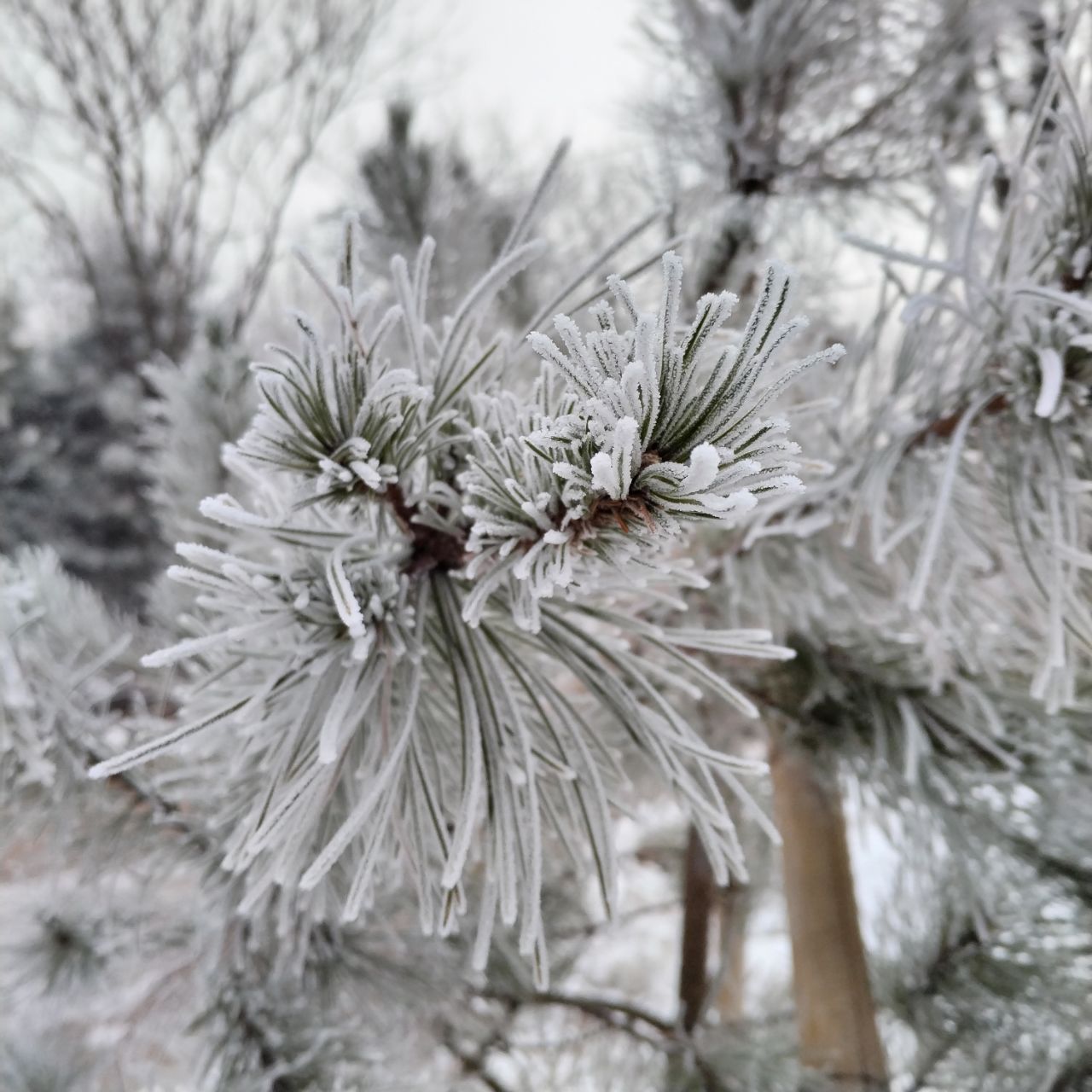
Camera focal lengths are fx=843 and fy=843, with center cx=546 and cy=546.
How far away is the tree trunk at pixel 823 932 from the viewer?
13.4 inches

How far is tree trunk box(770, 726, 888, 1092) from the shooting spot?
339 millimetres

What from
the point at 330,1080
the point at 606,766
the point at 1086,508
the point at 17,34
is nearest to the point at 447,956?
the point at 330,1080

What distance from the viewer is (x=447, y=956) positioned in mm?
389

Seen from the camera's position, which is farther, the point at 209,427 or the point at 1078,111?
the point at 209,427

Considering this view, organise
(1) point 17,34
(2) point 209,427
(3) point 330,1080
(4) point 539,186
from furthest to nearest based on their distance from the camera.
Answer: (1) point 17,34 → (2) point 209,427 → (3) point 330,1080 → (4) point 539,186

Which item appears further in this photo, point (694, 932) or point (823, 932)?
point (694, 932)

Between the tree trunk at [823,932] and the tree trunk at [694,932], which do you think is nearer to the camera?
the tree trunk at [823,932]

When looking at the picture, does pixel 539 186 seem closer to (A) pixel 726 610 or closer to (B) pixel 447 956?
(A) pixel 726 610

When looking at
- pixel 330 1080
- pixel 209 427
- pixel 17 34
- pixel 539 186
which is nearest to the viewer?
pixel 539 186

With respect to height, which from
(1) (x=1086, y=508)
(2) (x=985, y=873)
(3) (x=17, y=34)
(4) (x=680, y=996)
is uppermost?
(3) (x=17, y=34)

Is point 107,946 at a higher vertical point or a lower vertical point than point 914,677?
lower

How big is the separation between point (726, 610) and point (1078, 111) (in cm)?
21

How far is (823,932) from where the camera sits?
1.18 ft

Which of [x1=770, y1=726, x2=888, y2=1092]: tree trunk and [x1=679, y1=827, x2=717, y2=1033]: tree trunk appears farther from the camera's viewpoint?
[x1=679, y1=827, x2=717, y2=1033]: tree trunk
